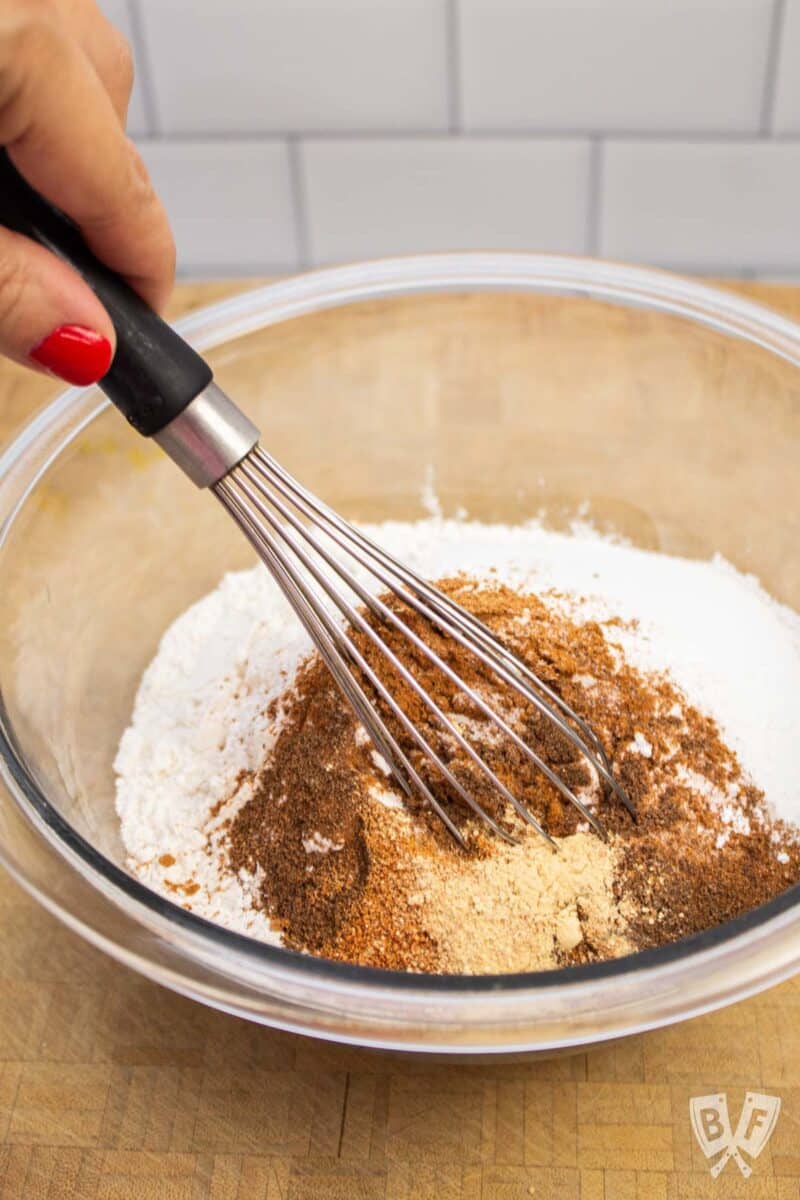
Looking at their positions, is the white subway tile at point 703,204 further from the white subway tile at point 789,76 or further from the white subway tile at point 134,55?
the white subway tile at point 134,55

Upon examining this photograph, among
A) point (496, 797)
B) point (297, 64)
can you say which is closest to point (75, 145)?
point (496, 797)

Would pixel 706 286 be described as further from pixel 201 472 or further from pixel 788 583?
pixel 201 472

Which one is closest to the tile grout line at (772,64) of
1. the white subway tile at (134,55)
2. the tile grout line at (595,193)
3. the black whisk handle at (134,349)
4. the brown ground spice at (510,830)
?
the tile grout line at (595,193)

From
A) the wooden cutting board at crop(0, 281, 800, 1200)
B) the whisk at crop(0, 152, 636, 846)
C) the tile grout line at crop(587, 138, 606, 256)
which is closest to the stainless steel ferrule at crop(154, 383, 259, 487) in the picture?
the whisk at crop(0, 152, 636, 846)

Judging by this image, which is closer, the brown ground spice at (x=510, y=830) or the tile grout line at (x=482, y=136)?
the brown ground spice at (x=510, y=830)

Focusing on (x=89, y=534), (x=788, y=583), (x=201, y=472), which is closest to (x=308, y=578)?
(x=89, y=534)

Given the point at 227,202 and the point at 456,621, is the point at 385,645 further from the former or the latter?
the point at 227,202
